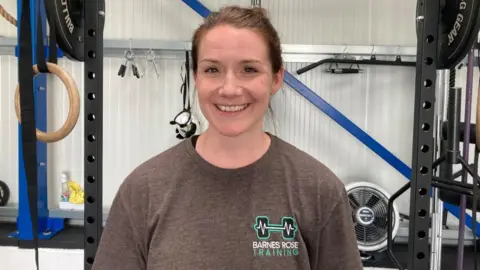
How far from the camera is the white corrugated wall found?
2.84 m

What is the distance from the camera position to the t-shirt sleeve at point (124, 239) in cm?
98

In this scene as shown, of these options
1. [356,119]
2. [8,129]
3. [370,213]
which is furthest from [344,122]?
[8,129]

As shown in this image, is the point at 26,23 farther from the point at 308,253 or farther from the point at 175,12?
the point at 175,12

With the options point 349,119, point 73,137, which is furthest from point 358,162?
point 73,137

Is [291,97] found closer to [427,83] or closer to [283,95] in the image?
[283,95]

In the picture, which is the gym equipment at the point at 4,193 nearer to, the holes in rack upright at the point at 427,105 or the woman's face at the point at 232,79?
the woman's face at the point at 232,79

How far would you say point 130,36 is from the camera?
2.93 meters

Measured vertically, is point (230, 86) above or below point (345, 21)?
below

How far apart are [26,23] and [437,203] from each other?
6.76 ft

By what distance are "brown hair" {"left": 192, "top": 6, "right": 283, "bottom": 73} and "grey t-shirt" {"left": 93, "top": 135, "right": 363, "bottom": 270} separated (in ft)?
0.86

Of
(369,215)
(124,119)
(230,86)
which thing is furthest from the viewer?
(124,119)

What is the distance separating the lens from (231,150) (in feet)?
3.47

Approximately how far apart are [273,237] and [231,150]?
9.3 inches

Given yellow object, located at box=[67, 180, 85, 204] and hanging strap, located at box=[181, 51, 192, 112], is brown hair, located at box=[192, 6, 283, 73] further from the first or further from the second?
yellow object, located at box=[67, 180, 85, 204]
